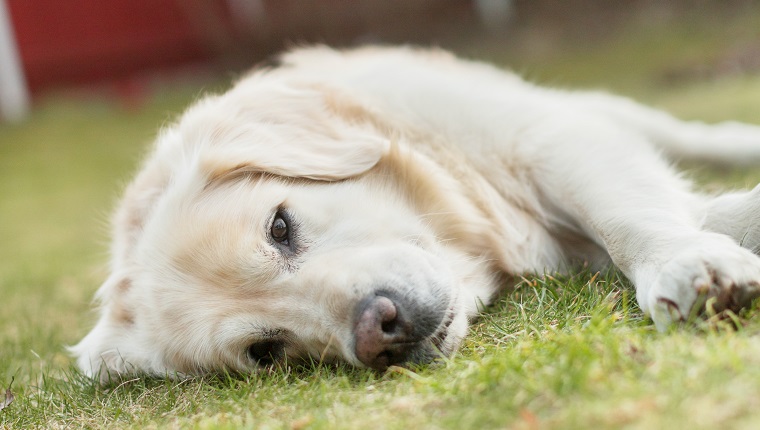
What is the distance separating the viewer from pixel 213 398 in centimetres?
257

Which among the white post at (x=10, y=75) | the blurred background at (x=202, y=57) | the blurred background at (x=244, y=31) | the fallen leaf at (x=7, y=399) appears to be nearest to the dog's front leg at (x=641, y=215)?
the fallen leaf at (x=7, y=399)

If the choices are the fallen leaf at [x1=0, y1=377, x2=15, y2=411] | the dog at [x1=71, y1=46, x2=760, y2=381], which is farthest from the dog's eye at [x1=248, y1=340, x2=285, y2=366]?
the fallen leaf at [x1=0, y1=377, x2=15, y2=411]

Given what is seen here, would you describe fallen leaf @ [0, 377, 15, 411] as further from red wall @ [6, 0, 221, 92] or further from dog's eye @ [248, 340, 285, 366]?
red wall @ [6, 0, 221, 92]

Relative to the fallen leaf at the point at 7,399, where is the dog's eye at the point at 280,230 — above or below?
above

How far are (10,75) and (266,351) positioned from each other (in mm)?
12420

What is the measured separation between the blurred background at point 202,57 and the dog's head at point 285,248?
307 cm

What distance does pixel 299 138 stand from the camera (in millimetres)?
3207

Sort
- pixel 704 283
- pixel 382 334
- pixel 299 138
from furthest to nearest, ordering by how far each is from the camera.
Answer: pixel 299 138 → pixel 382 334 → pixel 704 283

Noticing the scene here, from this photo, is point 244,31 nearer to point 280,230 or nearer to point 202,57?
point 202,57

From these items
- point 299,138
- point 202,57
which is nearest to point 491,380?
point 299,138

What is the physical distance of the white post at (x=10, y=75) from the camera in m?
12.9

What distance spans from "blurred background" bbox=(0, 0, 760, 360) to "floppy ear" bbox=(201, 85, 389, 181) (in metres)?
3.17

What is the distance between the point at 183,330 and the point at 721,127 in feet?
12.5

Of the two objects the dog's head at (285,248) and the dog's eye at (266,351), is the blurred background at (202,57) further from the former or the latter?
the dog's eye at (266,351)
